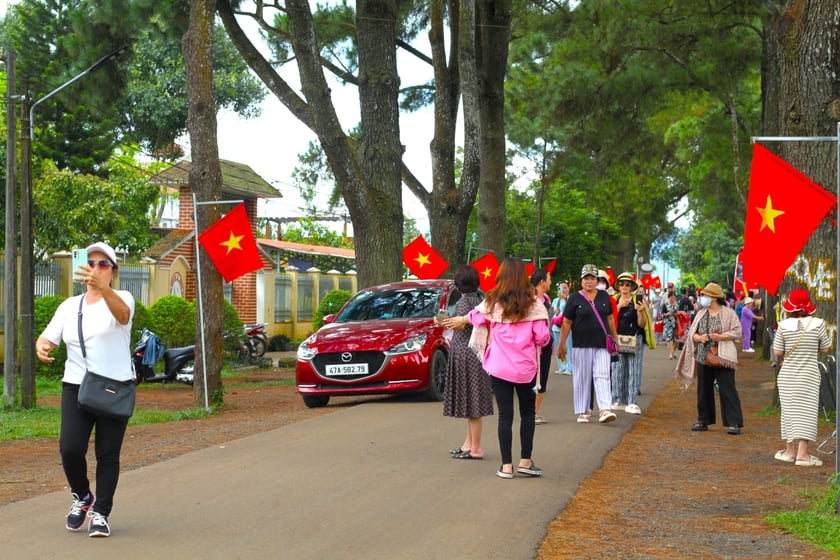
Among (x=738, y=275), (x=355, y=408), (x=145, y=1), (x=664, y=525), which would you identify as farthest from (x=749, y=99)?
(x=664, y=525)

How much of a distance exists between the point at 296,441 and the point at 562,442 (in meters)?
2.72

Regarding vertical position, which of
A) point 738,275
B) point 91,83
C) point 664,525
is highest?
point 91,83

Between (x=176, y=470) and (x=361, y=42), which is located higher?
(x=361, y=42)

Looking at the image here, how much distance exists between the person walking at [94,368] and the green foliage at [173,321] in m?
18.3

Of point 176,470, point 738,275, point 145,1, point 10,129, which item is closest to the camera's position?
point 176,470

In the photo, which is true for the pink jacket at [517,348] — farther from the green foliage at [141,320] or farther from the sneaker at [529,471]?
the green foliage at [141,320]

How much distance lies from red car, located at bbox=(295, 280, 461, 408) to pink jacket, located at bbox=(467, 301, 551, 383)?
17.3 feet

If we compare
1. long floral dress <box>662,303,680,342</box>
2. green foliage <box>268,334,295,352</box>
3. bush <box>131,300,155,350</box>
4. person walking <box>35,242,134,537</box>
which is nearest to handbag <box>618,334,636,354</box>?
person walking <box>35,242,134,537</box>

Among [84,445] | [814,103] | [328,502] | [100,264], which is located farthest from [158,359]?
[100,264]

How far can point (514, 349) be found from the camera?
10133 mm

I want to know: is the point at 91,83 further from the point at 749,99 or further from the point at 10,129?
the point at 749,99

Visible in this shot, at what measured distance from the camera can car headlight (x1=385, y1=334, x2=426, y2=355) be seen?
15.9 metres

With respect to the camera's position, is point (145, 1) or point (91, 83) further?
point (91, 83)

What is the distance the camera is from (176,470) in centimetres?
1026
